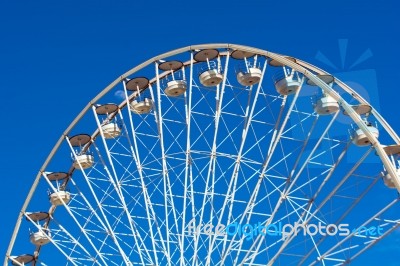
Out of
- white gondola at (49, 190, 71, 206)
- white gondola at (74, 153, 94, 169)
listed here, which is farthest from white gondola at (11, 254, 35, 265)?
white gondola at (74, 153, 94, 169)

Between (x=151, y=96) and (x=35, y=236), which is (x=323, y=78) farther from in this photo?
(x=35, y=236)

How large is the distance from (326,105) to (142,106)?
8.29 meters

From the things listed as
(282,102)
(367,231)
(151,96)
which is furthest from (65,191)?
(367,231)

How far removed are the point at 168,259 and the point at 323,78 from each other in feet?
28.8

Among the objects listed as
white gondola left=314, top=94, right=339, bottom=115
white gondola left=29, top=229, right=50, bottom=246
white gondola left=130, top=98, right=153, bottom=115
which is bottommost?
white gondola left=29, top=229, right=50, bottom=246

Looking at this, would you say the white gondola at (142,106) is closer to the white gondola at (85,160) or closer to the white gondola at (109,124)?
the white gondola at (109,124)

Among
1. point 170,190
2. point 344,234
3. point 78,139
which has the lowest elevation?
point 344,234

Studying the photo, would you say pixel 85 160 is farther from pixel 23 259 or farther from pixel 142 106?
pixel 23 259

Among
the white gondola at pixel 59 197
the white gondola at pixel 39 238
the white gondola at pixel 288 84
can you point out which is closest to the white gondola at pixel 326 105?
the white gondola at pixel 288 84

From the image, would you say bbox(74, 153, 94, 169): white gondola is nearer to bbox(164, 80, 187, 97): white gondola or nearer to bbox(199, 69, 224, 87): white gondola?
bbox(164, 80, 187, 97): white gondola

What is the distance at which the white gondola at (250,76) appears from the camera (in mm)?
30859

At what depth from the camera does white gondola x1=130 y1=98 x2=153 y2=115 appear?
111ft

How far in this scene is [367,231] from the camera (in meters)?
28.0

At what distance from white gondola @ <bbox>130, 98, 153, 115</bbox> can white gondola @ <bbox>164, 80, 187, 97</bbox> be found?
1805mm
